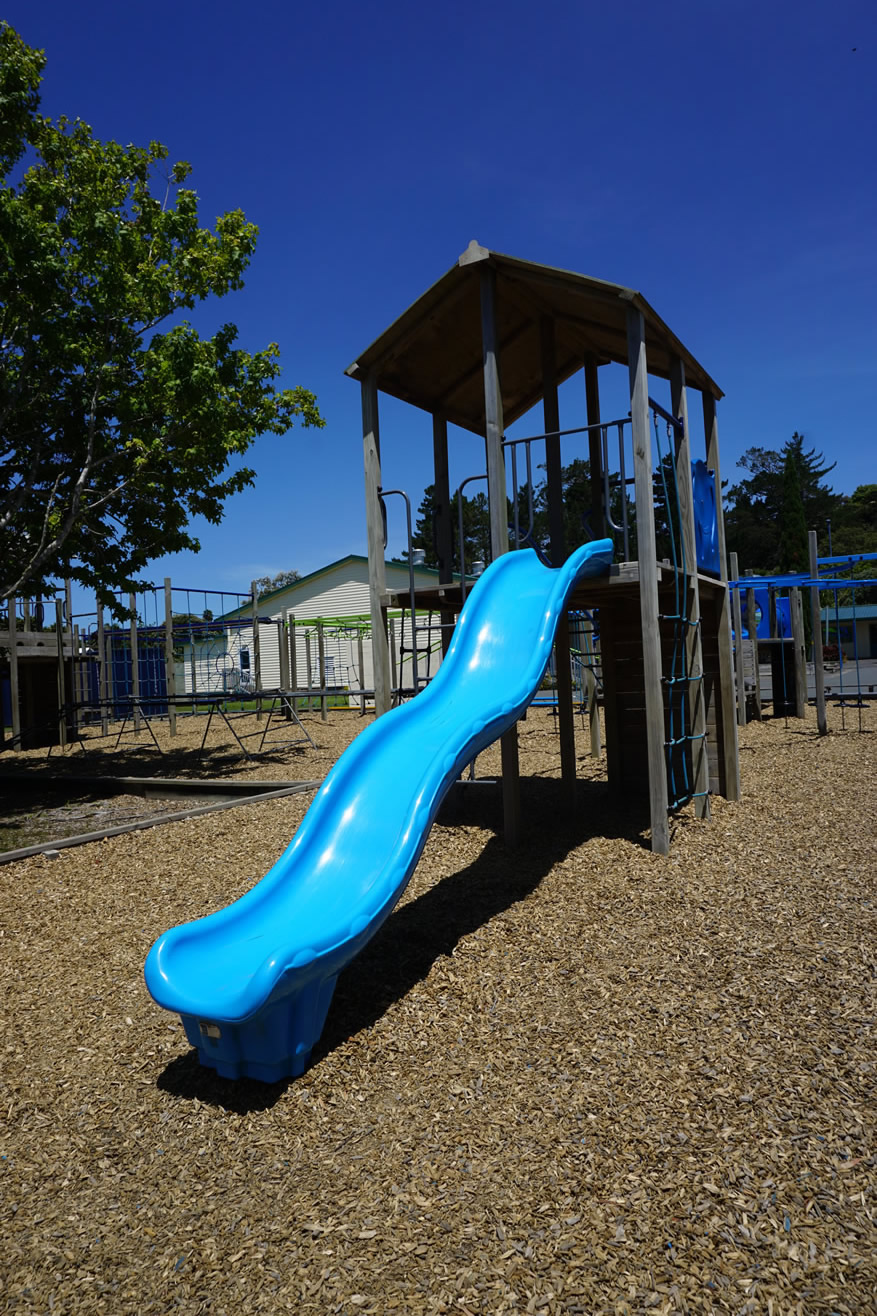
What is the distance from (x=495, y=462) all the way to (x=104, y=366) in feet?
22.2

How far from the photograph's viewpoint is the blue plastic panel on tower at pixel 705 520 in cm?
819

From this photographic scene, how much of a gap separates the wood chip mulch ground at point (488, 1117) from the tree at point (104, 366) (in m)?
7.46

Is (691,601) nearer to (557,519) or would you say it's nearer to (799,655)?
(557,519)

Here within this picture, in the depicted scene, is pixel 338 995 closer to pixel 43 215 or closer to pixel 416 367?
pixel 416 367

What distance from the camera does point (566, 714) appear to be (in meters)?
8.30

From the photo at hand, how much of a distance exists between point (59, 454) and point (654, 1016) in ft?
37.6

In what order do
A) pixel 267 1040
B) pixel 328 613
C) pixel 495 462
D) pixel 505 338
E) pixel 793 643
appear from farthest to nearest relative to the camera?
pixel 328 613 → pixel 793 643 → pixel 505 338 → pixel 495 462 → pixel 267 1040

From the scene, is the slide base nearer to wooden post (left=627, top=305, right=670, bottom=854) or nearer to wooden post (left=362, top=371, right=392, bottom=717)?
wooden post (left=627, top=305, right=670, bottom=854)

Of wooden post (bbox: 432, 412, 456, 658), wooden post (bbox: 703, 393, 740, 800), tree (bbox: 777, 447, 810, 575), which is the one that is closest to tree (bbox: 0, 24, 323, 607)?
wooden post (bbox: 432, 412, 456, 658)

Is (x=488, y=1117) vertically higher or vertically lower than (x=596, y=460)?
lower

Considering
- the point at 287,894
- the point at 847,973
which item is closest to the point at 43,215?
the point at 287,894

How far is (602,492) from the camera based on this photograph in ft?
28.7

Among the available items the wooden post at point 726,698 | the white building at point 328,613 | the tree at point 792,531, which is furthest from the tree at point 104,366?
the tree at point 792,531

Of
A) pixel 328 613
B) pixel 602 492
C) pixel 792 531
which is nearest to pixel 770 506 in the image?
pixel 792 531
